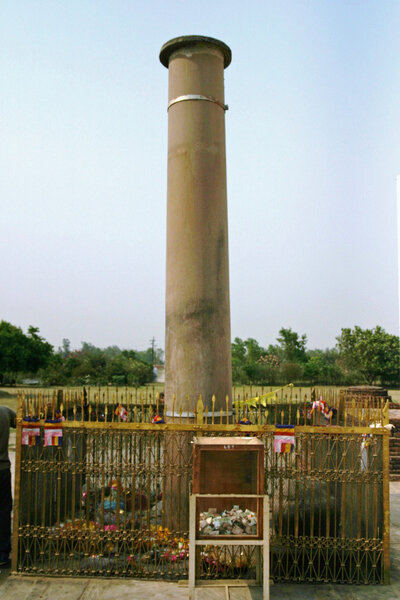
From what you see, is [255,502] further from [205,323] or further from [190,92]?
[190,92]

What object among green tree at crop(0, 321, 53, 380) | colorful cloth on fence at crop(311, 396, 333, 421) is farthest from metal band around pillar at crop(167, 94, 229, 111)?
green tree at crop(0, 321, 53, 380)

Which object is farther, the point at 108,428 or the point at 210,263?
the point at 210,263

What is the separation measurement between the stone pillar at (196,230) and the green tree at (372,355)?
40620mm

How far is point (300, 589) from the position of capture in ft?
16.2

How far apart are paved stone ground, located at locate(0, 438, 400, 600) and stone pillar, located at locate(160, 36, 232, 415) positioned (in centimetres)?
211

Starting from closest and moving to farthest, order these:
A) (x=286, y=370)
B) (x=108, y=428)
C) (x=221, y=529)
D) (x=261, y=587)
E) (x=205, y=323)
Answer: (x=221, y=529), (x=261, y=587), (x=108, y=428), (x=205, y=323), (x=286, y=370)

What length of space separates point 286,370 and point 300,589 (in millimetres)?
37997

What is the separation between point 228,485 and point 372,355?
138 ft

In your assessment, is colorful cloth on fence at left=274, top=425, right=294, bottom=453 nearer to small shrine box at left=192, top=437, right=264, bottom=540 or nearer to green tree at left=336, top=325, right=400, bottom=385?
small shrine box at left=192, top=437, right=264, bottom=540

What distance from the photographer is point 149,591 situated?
4.82 m

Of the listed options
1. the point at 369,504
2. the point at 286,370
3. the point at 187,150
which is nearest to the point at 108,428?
the point at 369,504

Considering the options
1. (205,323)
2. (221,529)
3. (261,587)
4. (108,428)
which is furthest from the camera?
(205,323)

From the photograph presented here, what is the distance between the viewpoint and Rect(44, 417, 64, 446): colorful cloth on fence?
539 centimetres

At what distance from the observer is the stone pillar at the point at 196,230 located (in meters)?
6.53
